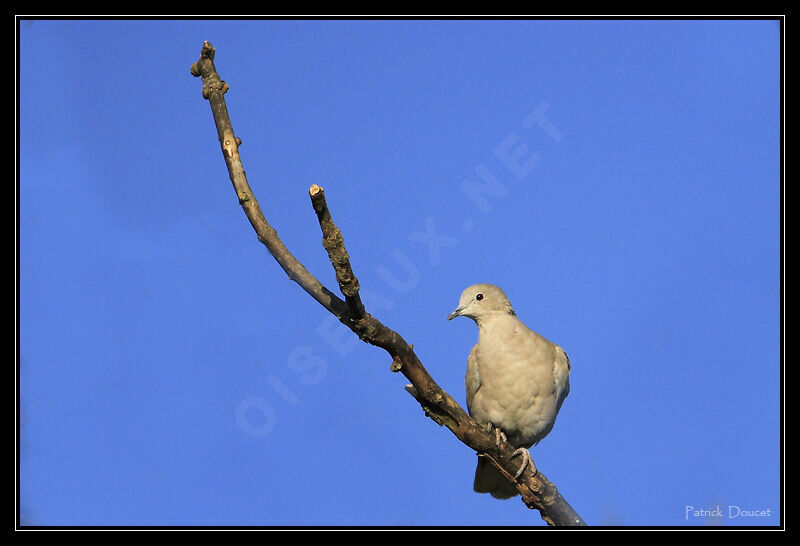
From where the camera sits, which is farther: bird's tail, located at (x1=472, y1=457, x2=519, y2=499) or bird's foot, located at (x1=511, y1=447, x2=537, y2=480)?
bird's tail, located at (x1=472, y1=457, x2=519, y2=499)

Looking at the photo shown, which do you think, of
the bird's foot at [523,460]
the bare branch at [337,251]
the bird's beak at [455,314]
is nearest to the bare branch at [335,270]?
the bare branch at [337,251]

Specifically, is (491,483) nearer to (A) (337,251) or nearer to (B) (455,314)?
(B) (455,314)

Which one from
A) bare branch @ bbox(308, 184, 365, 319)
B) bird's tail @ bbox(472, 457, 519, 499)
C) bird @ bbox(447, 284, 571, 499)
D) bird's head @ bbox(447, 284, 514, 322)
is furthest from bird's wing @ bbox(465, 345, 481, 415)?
bare branch @ bbox(308, 184, 365, 319)

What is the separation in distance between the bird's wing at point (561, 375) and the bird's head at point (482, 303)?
25.4 inches

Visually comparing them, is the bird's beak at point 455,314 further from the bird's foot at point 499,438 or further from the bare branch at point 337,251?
the bare branch at point 337,251

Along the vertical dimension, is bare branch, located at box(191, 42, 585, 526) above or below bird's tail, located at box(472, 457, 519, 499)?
above

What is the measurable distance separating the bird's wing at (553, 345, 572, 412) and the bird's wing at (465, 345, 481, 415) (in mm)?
749

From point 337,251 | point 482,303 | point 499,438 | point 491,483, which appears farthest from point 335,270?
point 491,483

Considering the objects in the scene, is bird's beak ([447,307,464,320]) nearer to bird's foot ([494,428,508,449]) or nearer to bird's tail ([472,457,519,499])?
bird's foot ([494,428,508,449])

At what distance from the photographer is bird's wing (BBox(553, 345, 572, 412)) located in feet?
25.7

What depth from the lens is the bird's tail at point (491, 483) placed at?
25.2 ft

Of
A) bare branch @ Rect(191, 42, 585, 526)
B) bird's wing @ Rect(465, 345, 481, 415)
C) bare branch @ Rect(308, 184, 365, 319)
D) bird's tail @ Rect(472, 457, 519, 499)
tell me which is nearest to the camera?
bare branch @ Rect(308, 184, 365, 319)
